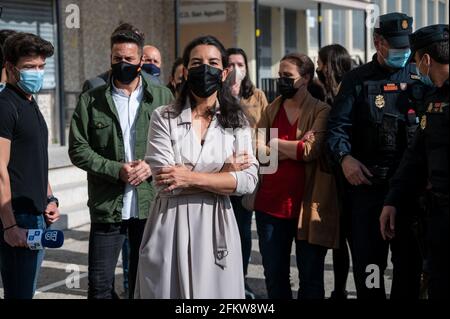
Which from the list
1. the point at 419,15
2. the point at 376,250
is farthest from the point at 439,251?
the point at 419,15

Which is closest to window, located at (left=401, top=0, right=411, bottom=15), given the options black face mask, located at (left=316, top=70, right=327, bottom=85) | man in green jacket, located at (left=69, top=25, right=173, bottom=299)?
black face mask, located at (left=316, top=70, right=327, bottom=85)

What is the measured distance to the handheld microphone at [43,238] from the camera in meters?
3.52

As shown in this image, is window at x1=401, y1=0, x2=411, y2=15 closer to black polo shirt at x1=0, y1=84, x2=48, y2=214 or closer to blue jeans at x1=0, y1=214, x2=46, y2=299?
black polo shirt at x1=0, y1=84, x2=48, y2=214

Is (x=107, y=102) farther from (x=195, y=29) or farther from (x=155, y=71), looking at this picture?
(x=195, y=29)

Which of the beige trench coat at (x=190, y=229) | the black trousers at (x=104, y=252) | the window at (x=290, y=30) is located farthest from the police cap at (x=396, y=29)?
the window at (x=290, y=30)

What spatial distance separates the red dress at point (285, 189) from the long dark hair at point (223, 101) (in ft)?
3.64

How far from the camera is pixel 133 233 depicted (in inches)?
171

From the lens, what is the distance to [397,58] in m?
4.16

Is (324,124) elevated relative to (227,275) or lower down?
elevated

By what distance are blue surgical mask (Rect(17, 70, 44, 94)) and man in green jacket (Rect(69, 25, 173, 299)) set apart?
0.60 m

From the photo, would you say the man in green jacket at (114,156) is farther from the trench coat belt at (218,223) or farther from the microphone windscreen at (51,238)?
the trench coat belt at (218,223)

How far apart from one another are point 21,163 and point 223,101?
43.7 inches
